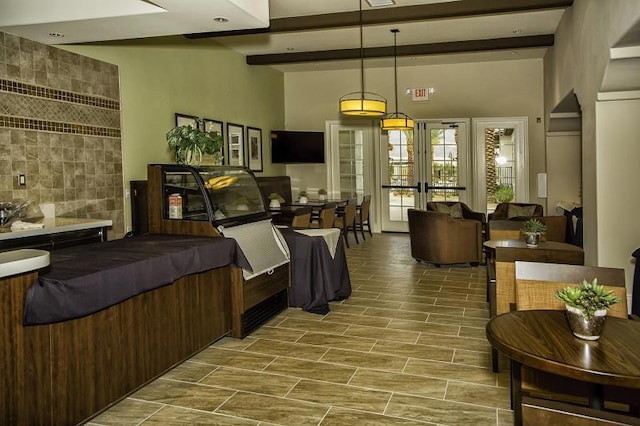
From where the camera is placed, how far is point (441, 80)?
1113 cm

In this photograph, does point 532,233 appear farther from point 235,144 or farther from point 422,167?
point 422,167

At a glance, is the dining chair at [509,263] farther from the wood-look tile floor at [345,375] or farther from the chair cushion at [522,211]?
the chair cushion at [522,211]

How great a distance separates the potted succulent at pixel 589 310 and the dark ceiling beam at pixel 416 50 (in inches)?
308

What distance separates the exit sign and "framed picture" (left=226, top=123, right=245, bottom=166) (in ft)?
12.7

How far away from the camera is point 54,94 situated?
5.61 metres

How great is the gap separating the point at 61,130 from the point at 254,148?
16.1ft

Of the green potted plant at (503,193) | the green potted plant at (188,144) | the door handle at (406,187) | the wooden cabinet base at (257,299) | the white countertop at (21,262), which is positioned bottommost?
the wooden cabinet base at (257,299)

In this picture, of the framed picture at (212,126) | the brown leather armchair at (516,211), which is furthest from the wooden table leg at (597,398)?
the framed picture at (212,126)

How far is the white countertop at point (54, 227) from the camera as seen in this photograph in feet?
14.1

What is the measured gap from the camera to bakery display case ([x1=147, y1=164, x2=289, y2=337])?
14.3 feet

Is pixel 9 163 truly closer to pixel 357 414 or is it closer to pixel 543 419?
pixel 357 414

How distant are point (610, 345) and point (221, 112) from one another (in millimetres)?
7864

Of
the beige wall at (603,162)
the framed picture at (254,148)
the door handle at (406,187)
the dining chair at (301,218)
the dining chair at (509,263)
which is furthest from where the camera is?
the door handle at (406,187)

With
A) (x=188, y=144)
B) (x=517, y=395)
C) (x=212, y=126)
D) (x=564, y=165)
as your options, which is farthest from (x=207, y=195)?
(x=564, y=165)
